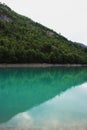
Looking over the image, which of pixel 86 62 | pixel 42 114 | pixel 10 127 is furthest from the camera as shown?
pixel 86 62

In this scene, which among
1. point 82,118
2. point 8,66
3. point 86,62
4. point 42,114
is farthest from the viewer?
point 86,62

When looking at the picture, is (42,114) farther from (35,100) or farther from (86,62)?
(86,62)

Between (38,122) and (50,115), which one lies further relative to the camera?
(50,115)

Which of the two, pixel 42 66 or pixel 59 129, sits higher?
pixel 59 129

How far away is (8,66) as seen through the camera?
62500 millimetres

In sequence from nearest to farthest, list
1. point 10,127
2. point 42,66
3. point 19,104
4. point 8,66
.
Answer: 1. point 10,127
2. point 19,104
3. point 8,66
4. point 42,66

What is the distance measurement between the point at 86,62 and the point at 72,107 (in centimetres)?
8198

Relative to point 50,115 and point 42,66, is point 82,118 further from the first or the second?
point 42,66

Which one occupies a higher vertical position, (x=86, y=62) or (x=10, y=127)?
(x=10, y=127)

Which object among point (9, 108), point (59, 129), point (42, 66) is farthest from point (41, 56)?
point (59, 129)

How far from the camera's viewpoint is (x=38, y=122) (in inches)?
559

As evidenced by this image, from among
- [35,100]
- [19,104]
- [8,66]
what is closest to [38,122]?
[19,104]

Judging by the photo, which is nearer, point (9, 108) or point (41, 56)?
point (9, 108)

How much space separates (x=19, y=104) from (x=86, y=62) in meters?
82.8
